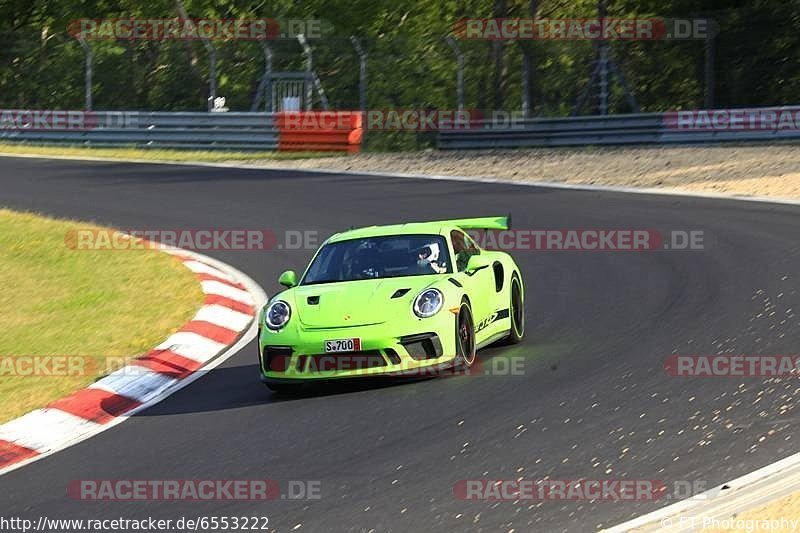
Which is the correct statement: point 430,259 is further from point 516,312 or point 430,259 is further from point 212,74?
point 212,74

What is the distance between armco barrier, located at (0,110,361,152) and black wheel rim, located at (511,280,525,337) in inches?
659

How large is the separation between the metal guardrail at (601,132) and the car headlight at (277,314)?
51.4ft

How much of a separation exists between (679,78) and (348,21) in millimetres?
16356

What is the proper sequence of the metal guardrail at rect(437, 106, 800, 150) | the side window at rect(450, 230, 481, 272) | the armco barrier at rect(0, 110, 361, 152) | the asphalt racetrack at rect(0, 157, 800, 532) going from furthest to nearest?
the armco barrier at rect(0, 110, 361, 152), the metal guardrail at rect(437, 106, 800, 150), the side window at rect(450, 230, 481, 272), the asphalt racetrack at rect(0, 157, 800, 532)

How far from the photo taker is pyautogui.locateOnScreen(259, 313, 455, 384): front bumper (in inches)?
387

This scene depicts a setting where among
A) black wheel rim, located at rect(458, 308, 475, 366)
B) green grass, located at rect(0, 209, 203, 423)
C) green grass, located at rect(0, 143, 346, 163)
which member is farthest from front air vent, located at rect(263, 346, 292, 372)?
green grass, located at rect(0, 143, 346, 163)

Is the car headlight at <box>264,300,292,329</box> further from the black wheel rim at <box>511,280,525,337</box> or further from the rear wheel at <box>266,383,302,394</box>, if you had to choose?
the black wheel rim at <box>511,280,525,337</box>

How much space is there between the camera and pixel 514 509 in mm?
6801

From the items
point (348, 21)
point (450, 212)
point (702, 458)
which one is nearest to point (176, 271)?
point (450, 212)

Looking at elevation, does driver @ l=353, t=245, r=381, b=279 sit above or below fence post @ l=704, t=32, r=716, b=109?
below

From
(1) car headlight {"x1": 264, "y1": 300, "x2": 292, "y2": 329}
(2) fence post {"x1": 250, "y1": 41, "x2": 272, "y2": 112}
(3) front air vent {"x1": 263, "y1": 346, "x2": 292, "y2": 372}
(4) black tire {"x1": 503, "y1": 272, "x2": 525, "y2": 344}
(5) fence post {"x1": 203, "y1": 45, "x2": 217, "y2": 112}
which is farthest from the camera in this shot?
(5) fence post {"x1": 203, "y1": 45, "x2": 217, "y2": 112}

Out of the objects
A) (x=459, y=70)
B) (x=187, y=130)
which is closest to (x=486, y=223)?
(x=459, y=70)

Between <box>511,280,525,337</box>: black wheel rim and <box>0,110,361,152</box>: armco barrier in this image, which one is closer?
<box>511,280,525,337</box>: black wheel rim

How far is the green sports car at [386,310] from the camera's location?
9.87m
